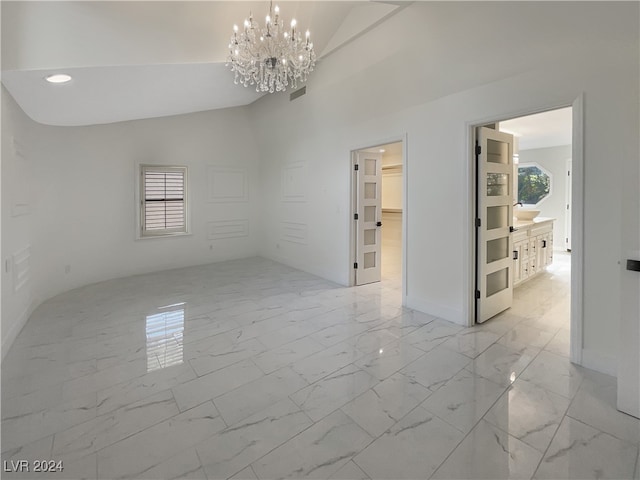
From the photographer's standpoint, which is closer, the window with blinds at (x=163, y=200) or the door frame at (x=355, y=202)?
the door frame at (x=355, y=202)

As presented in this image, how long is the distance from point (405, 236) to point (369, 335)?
138 cm

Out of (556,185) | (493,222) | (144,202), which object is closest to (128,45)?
(144,202)

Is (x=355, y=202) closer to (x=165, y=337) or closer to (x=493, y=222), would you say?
(x=493, y=222)

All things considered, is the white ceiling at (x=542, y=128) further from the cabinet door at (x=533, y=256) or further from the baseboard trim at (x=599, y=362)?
the baseboard trim at (x=599, y=362)

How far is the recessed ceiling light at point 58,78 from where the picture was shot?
2732 millimetres

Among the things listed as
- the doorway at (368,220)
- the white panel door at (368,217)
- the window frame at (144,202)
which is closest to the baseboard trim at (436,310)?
the doorway at (368,220)

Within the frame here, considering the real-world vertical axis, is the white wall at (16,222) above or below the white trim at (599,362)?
above

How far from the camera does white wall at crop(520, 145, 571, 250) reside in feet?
25.8

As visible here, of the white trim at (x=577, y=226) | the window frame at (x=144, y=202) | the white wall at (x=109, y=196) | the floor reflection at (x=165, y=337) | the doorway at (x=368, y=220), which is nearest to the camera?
the white trim at (x=577, y=226)

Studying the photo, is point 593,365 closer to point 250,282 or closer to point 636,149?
point 636,149

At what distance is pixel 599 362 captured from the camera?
8.01ft

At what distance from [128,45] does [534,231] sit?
5.79 meters

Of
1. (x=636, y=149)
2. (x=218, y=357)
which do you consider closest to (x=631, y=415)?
(x=636, y=149)

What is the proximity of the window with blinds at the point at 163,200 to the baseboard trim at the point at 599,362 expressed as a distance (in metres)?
6.38
